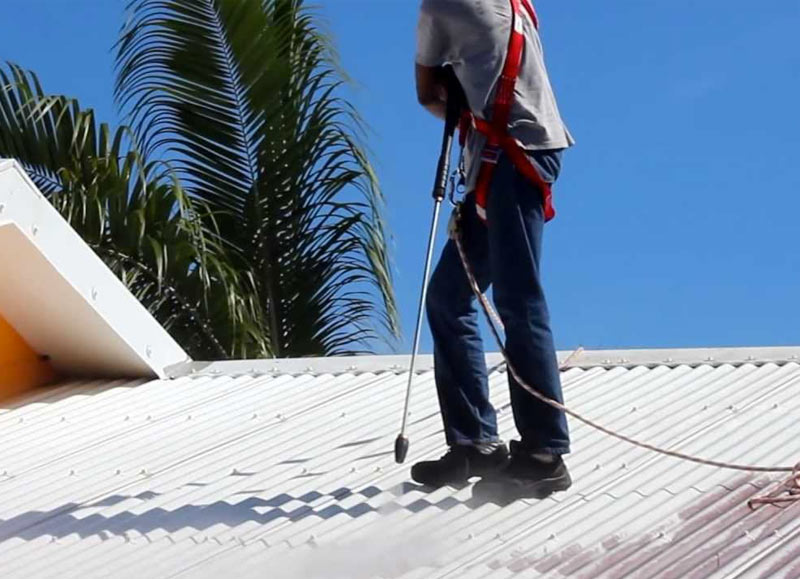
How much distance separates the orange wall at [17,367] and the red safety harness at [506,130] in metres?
3.78

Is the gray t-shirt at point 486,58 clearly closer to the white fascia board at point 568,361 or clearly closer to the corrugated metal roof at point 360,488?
the corrugated metal roof at point 360,488

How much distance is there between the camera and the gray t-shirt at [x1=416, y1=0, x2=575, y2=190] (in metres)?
4.84

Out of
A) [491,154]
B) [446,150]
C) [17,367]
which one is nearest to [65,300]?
[17,367]

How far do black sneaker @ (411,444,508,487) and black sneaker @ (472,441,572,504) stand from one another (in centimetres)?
10

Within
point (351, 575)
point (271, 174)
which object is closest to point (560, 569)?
point (351, 575)

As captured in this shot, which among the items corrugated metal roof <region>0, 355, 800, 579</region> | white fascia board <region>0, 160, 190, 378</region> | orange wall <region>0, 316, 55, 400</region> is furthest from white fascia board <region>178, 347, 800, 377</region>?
orange wall <region>0, 316, 55, 400</region>

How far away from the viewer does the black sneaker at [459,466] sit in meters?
5.07

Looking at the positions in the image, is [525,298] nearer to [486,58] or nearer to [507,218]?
[507,218]

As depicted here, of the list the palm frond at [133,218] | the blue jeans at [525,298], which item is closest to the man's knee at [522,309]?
the blue jeans at [525,298]

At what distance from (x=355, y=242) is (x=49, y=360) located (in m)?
6.41

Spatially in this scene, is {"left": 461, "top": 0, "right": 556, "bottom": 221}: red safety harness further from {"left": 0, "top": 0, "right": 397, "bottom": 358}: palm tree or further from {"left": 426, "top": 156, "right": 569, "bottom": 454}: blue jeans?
{"left": 0, "top": 0, "right": 397, "bottom": 358}: palm tree

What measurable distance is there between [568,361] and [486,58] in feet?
8.72

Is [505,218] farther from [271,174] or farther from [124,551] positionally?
[271,174]

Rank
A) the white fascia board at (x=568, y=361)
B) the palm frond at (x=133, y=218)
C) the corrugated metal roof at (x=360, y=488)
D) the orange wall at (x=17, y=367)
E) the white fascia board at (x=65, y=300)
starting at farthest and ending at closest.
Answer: the palm frond at (x=133, y=218) < the orange wall at (x=17, y=367) < the white fascia board at (x=65, y=300) < the white fascia board at (x=568, y=361) < the corrugated metal roof at (x=360, y=488)
